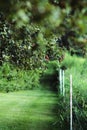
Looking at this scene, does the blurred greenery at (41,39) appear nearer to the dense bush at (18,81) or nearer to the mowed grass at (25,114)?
the dense bush at (18,81)

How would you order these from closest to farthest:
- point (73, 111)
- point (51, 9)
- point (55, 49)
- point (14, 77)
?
point (51, 9), point (55, 49), point (73, 111), point (14, 77)

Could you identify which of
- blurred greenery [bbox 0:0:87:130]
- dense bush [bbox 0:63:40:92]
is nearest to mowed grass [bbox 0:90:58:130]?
blurred greenery [bbox 0:0:87:130]

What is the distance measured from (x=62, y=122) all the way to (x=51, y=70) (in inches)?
727

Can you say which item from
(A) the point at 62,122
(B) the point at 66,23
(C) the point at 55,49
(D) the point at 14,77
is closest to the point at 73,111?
(A) the point at 62,122

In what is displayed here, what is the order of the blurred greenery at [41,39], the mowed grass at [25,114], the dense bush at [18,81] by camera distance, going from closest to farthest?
the blurred greenery at [41,39] → the mowed grass at [25,114] → the dense bush at [18,81]

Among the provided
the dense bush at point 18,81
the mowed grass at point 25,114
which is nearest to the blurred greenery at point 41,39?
the dense bush at point 18,81

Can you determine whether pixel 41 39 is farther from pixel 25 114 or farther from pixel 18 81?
pixel 18 81

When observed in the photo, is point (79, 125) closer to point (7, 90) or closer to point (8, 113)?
point (8, 113)

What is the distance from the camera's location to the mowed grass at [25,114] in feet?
45.6

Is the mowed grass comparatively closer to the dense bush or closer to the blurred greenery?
the blurred greenery

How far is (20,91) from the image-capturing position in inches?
1107

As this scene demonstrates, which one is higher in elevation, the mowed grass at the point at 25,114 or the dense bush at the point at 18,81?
the dense bush at the point at 18,81

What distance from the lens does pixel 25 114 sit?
17125 millimetres

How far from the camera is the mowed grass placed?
13906 mm
